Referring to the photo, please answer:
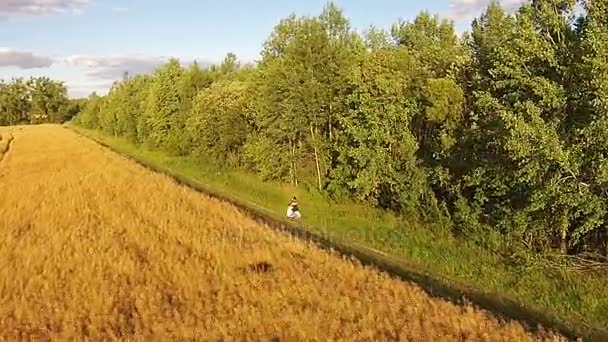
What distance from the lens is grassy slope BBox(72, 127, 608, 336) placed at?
1548cm

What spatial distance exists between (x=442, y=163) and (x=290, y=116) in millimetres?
12932

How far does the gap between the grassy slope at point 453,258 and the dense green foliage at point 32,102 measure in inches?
6233

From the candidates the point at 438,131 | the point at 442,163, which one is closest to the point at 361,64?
the point at 438,131

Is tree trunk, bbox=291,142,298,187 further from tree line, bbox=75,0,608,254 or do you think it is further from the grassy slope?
the grassy slope

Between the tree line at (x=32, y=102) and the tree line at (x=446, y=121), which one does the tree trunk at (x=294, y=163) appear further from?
the tree line at (x=32, y=102)

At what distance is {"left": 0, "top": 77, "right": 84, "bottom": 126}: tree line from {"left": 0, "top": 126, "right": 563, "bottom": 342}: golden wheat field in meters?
165

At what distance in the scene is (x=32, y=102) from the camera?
599ft

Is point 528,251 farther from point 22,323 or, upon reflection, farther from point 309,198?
point 309,198

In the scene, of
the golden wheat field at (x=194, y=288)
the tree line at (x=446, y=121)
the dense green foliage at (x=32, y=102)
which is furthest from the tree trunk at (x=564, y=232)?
the dense green foliage at (x=32, y=102)

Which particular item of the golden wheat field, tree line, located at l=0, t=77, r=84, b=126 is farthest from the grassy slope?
tree line, located at l=0, t=77, r=84, b=126

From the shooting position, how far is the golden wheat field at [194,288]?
12.1m

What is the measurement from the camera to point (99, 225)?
77.6 feet

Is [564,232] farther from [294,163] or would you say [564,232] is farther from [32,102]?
[32,102]

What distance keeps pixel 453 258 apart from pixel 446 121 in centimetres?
921
